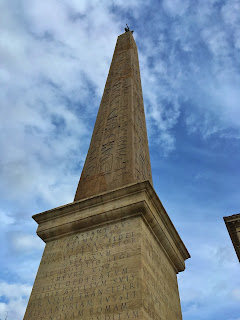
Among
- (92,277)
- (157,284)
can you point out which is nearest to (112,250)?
(92,277)

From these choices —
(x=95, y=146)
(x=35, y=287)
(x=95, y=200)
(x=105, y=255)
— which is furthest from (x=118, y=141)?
(x=35, y=287)

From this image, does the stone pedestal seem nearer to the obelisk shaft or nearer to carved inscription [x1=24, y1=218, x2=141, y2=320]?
carved inscription [x1=24, y1=218, x2=141, y2=320]

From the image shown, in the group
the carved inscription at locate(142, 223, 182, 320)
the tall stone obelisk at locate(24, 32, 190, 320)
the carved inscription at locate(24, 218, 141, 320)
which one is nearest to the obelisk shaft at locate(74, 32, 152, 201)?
the tall stone obelisk at locate(24, 32, 190, 320)

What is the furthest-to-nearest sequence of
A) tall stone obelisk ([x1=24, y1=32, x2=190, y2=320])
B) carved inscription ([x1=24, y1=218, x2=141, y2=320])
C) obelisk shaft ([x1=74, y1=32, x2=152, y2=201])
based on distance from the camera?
1. obelisk shaft ([x1=74, y1=32, x2=152, y2=201])
2. tall stone obelisk ([x1=24, y1=32, x2=190, y2=320])
3. carved inscription ([x1=24, y1=218, x2=141, y2=320])

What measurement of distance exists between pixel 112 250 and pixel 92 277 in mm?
489

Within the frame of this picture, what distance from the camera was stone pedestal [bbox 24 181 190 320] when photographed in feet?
14.5

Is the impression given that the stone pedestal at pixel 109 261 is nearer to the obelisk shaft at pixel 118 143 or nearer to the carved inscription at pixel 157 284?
the carved inscription at pixel 157 284

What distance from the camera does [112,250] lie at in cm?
500

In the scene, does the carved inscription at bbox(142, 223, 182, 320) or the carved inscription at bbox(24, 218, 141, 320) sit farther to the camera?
the carved inscription at bbox(142, 223, 182, 320)

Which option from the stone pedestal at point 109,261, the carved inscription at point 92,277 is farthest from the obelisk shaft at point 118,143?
the carved inscription at point 92,277

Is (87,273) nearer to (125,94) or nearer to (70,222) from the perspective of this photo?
(70,222)

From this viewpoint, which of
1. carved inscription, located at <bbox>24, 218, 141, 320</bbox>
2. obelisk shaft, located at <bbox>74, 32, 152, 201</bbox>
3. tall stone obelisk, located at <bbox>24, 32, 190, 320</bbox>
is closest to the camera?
carved inscription, located at <bbox>24, 218, 141, 320</bbox>

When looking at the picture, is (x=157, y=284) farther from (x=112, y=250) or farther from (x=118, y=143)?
(x=118, y=143)

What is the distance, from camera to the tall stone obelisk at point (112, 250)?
14.7 feet
